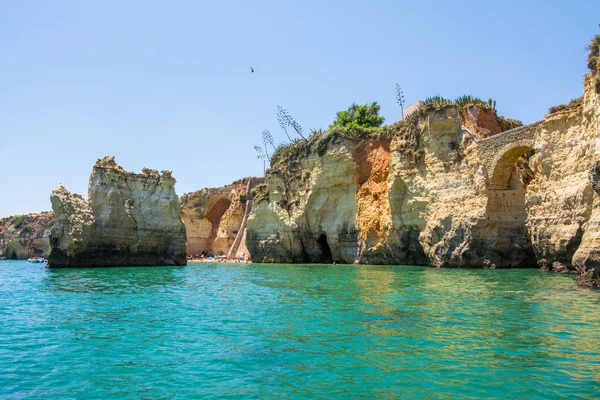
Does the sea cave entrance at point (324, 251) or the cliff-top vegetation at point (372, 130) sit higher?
the cliff-top vegetation at point (372, 130)

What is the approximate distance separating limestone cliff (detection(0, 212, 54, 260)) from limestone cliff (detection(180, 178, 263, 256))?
1101 inches

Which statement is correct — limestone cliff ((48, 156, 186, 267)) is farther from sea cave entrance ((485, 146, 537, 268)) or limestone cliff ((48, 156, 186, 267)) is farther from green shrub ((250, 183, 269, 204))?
sea cave entrance ((485, 146, 537, 268))

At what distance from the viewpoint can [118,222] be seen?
38562mm

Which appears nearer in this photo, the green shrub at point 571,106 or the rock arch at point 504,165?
the green shrub at point 571,106

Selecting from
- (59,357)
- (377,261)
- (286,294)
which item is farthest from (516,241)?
(59,357)

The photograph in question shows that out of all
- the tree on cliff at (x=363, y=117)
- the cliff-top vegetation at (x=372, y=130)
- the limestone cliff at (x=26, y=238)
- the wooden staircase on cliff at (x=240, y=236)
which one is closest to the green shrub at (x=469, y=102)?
the cliff-top vegetation at (x=372, y=130)

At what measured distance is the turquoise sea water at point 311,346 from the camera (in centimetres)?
707

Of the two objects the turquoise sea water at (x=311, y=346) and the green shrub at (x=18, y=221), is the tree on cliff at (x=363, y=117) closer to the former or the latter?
the turquoise sea water at (x=311, y=346)

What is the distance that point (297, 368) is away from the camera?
26.3 ft

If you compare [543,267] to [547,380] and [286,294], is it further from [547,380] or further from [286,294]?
[547,380]

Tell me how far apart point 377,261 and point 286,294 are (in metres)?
21.4

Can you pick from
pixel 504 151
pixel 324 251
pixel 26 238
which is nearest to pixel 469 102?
pixel 504 151

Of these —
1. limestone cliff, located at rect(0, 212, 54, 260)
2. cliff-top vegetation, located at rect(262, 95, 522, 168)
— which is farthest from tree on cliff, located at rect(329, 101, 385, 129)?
limestone cliff, located at rect(0, 212, 54, 260)

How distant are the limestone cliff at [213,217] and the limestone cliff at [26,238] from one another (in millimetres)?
27958
